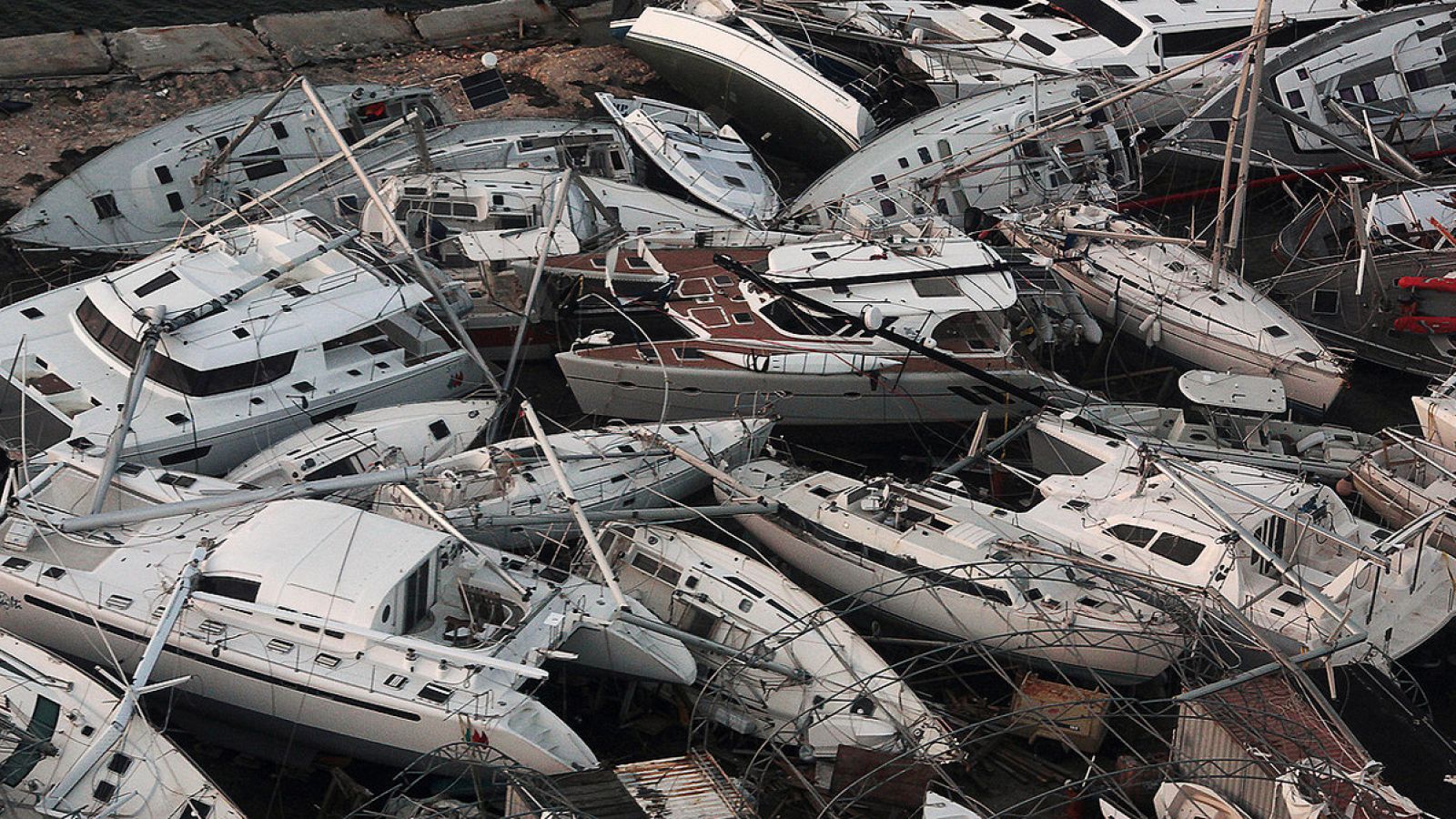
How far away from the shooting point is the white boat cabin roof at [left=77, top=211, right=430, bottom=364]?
707 inches

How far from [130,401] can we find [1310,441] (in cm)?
1393

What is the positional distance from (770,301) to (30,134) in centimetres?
1271

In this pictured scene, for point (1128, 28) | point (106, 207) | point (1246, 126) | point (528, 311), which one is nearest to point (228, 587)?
point (528, 311)

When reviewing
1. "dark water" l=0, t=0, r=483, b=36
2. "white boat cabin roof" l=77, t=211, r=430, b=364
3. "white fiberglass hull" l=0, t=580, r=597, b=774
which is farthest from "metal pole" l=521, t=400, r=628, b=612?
"dark water" l=0, t=0, r=483, b=36

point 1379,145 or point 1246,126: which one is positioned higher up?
point 1246,126

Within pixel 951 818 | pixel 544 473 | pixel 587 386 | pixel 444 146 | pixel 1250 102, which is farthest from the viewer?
pixel 444 146

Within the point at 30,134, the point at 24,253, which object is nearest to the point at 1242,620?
the point at 24,253

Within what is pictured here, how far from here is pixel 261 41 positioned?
28234 mm

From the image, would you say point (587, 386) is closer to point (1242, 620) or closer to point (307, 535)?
point (307, 535)

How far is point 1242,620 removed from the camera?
16156 mm

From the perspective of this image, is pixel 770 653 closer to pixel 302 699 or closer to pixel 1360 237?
pixel 302 699

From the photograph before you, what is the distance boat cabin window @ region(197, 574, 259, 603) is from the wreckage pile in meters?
0.04

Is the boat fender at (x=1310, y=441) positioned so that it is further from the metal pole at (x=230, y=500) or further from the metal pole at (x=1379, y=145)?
the metal pole at (x=230, y=500)

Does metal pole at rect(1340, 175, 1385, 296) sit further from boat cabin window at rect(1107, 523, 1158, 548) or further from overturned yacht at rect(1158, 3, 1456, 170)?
boat cabin window at rect(1107, 523, 1158, 548)
